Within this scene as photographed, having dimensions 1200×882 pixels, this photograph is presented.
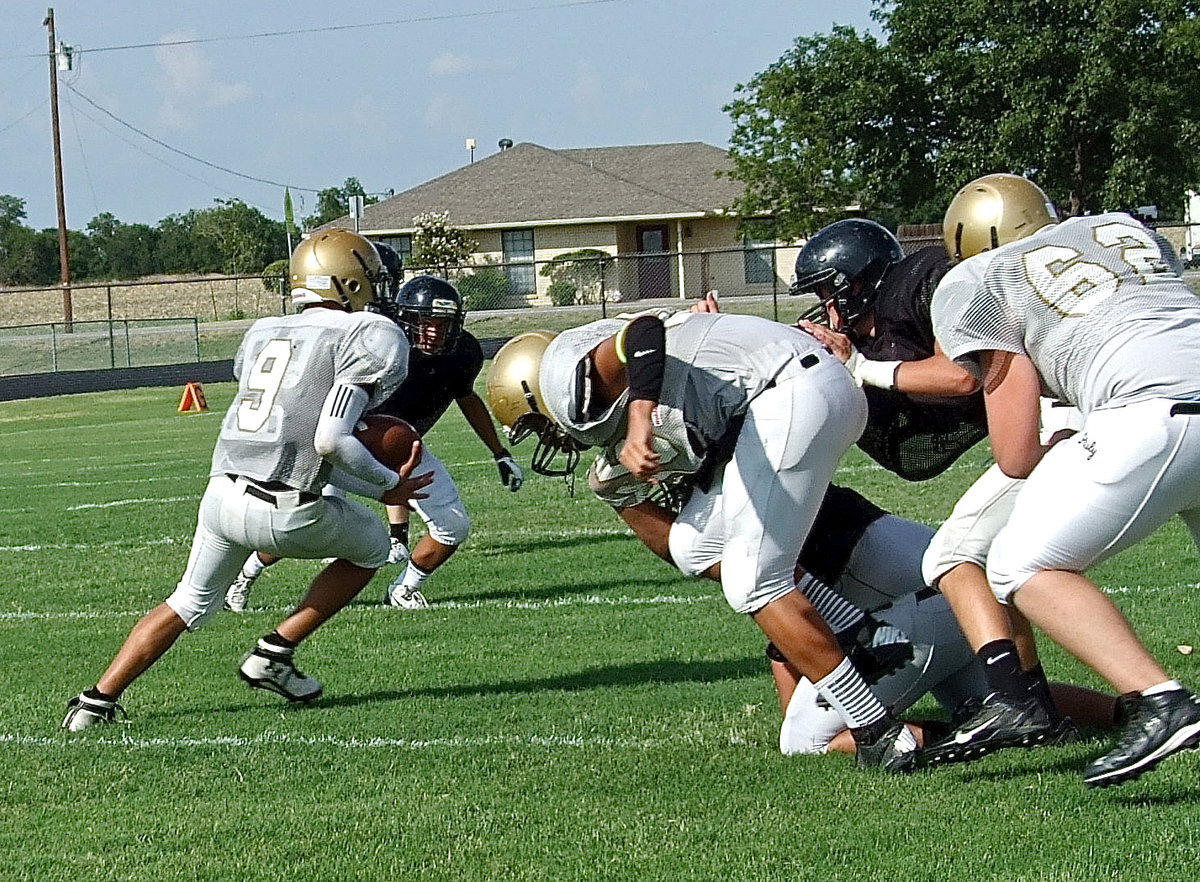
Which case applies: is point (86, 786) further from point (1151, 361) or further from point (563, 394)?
point (1151, 361)

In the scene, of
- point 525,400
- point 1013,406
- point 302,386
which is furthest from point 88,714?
point 1013,406

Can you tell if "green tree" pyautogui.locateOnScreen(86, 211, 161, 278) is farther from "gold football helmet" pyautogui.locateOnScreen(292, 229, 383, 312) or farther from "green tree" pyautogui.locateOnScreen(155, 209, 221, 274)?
"gold football helmet" pyautogui.locateOnScreen(292, 229, 383, 312)

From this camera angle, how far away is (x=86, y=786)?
460cm

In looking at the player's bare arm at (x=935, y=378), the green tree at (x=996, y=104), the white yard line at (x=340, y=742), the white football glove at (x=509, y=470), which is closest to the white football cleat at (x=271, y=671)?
the white yard line at (x=340, y=742)

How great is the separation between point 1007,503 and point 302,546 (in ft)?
7.50

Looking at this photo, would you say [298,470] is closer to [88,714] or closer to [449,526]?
[88,714]

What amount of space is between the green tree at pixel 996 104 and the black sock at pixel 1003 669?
85.5 feet

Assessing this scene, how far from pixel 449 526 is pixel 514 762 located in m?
2.91

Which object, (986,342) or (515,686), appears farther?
(515,686)

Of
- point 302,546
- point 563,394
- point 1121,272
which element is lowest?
point 302,546

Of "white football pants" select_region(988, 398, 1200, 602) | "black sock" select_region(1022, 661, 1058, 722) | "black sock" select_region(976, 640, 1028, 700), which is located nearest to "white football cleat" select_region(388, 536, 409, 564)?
"black sock" select_region(1022, 661, 1058, 722)

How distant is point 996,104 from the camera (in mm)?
31844

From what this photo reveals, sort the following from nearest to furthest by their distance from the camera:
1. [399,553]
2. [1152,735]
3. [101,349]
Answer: [1152,735]
[399,553]
[101,349]

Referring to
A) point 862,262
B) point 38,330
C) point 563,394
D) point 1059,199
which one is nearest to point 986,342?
point 862,262
